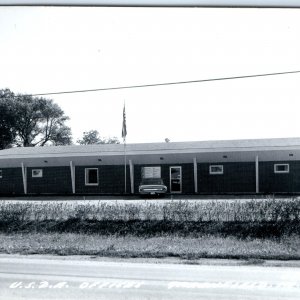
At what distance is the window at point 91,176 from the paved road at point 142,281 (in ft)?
63.3

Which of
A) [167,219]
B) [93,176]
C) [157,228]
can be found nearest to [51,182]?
[93,176]

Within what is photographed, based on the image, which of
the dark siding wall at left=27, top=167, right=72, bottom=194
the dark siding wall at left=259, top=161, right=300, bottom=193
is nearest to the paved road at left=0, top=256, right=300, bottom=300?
A: the dark siding wall at left=259, top=161, right=300, bottom=193

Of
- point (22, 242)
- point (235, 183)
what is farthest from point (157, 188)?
point (22, 242)

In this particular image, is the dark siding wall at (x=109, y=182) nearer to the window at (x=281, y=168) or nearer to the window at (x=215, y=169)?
the window at (x=215, y=169)

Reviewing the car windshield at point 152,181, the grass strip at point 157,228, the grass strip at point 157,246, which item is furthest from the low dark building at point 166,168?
the grass strip at point 157,246

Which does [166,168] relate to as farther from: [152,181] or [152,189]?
[152,189]

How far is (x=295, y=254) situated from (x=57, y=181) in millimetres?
22406

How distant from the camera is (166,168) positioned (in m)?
29.4

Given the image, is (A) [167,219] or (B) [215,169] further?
(B) [215,169]

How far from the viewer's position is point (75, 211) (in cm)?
1716

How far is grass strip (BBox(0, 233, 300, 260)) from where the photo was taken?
12.2 metres

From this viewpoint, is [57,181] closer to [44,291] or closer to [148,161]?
[148,161]

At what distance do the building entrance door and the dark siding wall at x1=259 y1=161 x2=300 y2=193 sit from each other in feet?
18.1

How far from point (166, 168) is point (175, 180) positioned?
1.06 metres
